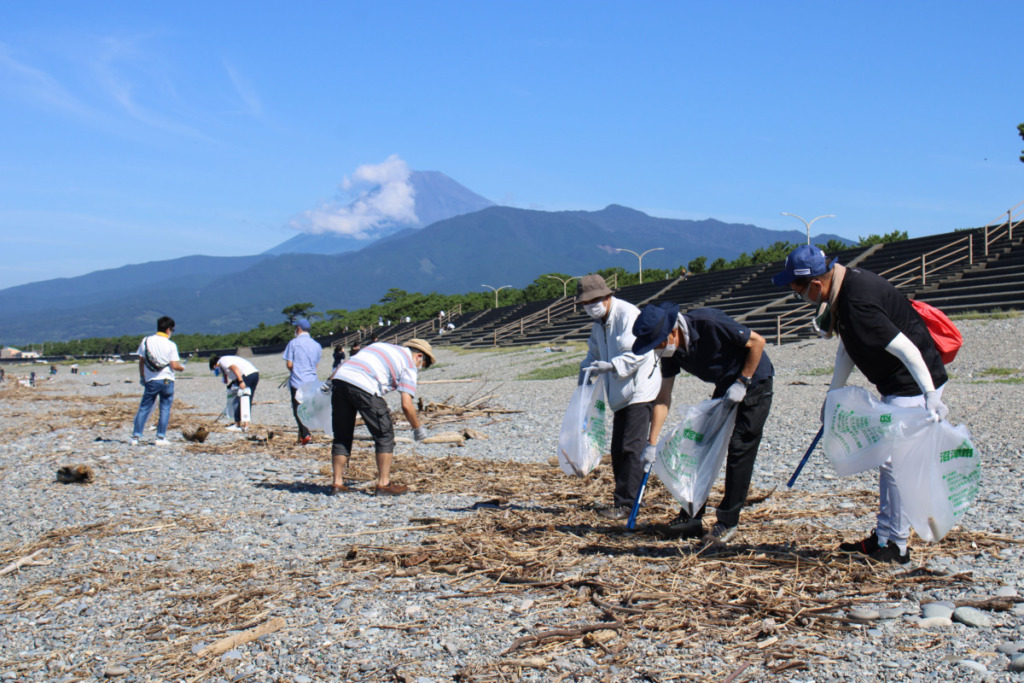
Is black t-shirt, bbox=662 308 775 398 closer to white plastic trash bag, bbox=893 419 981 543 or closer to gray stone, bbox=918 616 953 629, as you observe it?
white plastic trash bag, bbox=893 419 981 543

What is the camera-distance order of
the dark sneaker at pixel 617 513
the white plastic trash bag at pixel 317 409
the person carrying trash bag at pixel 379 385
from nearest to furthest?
the dark sneaker at pixel 617 513, the person carrying trash bag at pixel 379 385, the white plastic trash bag at pixel 317 409

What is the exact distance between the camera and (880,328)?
3.85m

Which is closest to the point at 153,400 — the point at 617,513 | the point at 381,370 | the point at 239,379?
the point at 239,379

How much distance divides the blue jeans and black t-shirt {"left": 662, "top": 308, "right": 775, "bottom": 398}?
303 inches

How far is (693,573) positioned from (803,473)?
3546mm

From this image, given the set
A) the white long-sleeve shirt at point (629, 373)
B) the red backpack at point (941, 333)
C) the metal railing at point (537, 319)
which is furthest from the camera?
the metal railing at point (537, 319)

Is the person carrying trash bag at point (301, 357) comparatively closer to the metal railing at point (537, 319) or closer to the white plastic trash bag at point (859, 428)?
the white plastic trash bag at point (859, 428)

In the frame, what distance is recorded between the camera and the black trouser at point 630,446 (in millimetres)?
5418

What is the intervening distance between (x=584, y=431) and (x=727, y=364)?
1.36 metres

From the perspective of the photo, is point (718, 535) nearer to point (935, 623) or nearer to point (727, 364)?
point (727, 364)

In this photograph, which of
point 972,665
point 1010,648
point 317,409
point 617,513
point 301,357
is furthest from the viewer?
Result: point 301,357

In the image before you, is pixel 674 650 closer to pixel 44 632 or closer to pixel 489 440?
pixel 44 632

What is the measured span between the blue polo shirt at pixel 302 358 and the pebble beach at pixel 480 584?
6.82 ft

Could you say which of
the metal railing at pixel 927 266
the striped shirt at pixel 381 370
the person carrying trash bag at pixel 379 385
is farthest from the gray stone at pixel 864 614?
the metal railing at pixel 927 266
